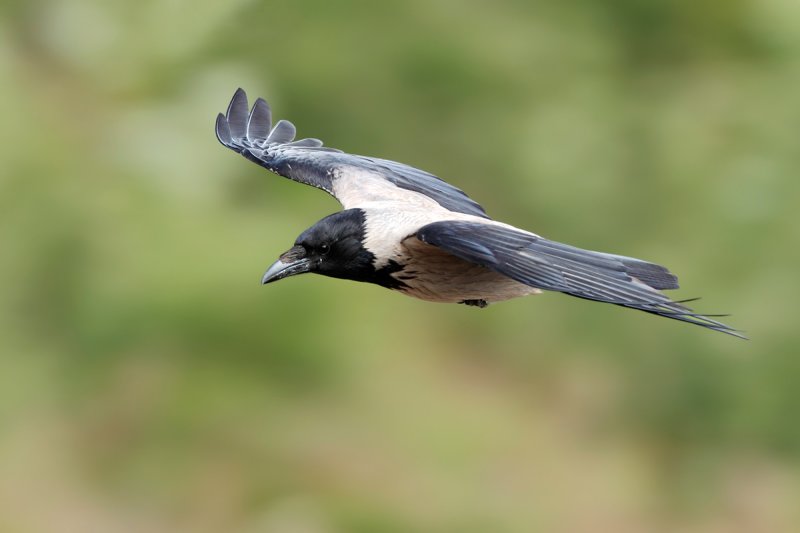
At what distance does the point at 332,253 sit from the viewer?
19.4 ft

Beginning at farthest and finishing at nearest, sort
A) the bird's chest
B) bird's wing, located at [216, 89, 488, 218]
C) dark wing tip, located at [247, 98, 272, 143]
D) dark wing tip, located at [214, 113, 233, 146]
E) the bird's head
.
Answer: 1. dark wing tip, located at [247, 98, 272, 143]
2. dark wing tip, located at [214, 113, 233, 146]
3. bird's wing, located at [216, 89, 488, 218]
4. the bird's head
5. the bird's chest

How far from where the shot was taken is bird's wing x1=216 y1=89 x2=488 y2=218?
6.74 m

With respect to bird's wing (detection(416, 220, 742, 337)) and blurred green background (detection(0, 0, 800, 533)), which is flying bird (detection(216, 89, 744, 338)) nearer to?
bird's wing (detection(416, 220, 742, 337))

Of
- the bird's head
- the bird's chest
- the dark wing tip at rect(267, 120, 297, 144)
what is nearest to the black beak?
the bird's head

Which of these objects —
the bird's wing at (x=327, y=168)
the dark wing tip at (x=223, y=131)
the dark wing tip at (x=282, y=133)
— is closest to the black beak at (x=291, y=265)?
the bird's wing at (x=327, y=168)

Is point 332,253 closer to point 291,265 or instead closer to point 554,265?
point 291,265

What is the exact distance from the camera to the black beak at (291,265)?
19.5 feet

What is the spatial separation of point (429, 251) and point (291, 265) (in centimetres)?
59

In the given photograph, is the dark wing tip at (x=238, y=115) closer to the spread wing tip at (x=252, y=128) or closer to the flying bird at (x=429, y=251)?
the spread wing tip at (x=252, y=128)

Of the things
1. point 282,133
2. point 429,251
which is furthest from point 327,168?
point 429,251

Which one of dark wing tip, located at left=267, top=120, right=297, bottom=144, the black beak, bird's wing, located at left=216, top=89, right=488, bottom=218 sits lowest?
A: the black beak

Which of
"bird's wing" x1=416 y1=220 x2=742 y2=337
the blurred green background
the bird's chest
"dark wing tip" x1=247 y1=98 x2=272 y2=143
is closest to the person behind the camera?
"bird's wing" x1=416 y1=220 x2=742 y2=337

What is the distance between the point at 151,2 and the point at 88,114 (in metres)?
1.20

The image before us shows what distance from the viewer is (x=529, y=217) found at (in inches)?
527
